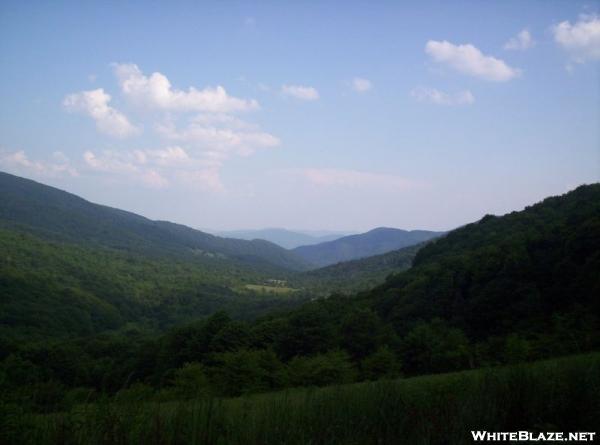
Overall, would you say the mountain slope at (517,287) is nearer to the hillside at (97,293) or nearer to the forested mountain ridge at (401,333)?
the forested mountain ridge at (401,333)

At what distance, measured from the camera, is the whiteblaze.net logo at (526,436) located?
3.33 meters

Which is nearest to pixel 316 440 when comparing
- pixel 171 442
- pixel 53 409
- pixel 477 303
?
pixel 171 442

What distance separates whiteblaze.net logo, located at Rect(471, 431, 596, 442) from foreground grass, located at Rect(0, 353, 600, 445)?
0.23 feet

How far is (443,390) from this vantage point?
4465 mm

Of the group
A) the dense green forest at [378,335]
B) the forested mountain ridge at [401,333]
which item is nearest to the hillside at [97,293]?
the dense green forest at [378,335]

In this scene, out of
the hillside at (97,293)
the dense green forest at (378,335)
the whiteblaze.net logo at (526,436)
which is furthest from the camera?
the hillside at (97,293)

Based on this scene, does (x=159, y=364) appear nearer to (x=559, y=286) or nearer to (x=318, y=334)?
(x=318, y=334)

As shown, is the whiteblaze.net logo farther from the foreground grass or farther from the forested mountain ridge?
the forested mountain ridge

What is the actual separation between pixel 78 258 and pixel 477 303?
141 meters

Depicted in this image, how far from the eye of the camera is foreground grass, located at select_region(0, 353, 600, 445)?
3.37 metres

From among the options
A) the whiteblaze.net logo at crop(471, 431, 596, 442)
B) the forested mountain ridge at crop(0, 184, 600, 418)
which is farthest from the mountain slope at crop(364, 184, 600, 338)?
the whiteblaze.net logo at crop(471, 431, 596, 442)

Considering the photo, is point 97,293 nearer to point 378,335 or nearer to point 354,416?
A: point 378,335

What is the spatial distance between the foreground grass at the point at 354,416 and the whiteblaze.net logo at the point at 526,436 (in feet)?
0.23

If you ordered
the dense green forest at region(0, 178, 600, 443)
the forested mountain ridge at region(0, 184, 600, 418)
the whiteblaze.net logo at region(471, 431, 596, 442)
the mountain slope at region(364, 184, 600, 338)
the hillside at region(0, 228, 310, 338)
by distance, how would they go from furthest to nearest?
the hillside at region(0, 228, 310, 338), the mountain slope at region(364, 184, 600, 338), the forested mountain ridge at region(0, 184, 600, 418), the dense green forest at region(0, 178, 600, 443), the whiteblaze.net logo at region(471, 431, 596, 442)
